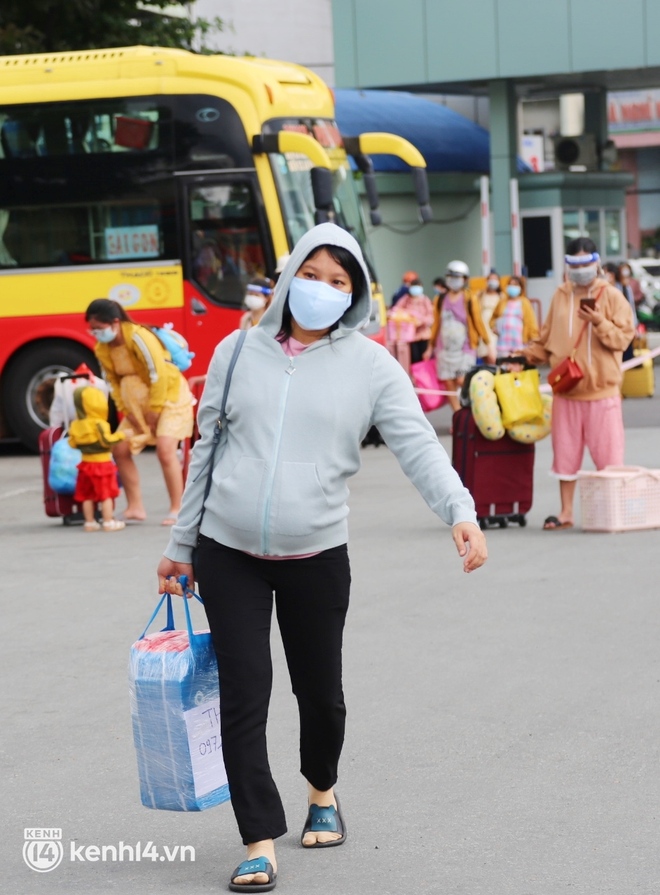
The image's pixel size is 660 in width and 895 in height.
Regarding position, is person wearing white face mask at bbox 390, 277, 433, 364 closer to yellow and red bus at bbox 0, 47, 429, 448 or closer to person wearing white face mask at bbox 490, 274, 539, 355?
person wearing white face mask at bbox 490, 274, 539, 355

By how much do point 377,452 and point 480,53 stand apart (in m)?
13.4

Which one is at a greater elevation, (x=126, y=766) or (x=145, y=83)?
(x=145, y=83)

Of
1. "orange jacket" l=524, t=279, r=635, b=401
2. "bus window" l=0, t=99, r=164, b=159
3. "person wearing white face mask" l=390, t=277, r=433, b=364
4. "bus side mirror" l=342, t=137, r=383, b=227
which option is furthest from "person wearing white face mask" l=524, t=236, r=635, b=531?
"person wearing white face mask" l=390, t=277, r=433, b=364

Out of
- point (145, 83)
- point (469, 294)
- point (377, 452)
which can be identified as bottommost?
point (377, 452)

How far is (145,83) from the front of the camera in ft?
56.4

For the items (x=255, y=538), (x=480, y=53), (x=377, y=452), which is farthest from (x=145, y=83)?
(x=255, y=538)

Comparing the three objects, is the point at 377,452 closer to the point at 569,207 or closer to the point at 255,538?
the point at 255,538

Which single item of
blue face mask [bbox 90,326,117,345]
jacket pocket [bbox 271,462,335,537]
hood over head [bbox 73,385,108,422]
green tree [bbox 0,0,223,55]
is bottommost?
hood over head [bbox 73,385,108,422]

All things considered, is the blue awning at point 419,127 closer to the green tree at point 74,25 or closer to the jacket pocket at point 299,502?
the green tree at point 74,25

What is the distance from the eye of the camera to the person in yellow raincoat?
10.9 meters

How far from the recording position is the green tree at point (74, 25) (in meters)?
22.0

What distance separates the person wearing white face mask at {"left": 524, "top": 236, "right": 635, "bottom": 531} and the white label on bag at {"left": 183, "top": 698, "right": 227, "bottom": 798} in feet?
19.7

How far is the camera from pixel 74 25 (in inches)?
906

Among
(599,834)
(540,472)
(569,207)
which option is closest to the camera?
(599,834)
